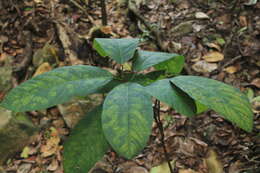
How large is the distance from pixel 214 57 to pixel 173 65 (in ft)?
4.04

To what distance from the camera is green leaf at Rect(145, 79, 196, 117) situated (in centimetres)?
62

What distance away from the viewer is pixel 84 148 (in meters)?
0.71

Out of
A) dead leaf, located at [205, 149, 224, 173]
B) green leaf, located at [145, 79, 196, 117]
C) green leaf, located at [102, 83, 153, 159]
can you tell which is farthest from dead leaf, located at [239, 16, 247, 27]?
green leaf, located at [102, 83, 153, 159]

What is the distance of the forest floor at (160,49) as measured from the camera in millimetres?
1430

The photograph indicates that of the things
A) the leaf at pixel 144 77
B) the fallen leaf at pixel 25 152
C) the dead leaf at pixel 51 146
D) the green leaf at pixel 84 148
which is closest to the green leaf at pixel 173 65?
the leaf at pixel 144 77

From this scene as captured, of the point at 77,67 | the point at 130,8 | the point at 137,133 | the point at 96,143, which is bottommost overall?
the point at 96,143

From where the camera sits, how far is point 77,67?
0.73 metres

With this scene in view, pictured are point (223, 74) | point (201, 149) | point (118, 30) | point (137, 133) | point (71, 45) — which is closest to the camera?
point (137, 133)

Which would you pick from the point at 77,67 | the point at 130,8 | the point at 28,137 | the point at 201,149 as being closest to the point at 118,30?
the point at 130,8

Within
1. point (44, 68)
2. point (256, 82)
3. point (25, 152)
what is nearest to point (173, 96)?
point (256, 82)

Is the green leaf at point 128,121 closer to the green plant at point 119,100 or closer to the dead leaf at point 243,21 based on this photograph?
the green plant at point 119,100

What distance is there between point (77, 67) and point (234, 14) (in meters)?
2.10

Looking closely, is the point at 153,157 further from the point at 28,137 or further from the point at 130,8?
the point at 130,8

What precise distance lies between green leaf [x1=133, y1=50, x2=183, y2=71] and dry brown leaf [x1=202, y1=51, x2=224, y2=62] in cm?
128
